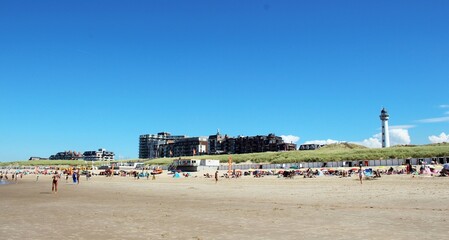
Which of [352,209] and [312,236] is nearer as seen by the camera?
[312,236]

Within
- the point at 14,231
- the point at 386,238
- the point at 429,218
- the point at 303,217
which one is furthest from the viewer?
the point at 303,217

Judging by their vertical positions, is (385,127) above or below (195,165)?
above

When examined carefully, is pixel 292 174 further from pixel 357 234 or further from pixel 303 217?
pixel 357 234

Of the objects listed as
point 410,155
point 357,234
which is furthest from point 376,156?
point 357,234

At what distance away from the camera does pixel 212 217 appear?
18172 mm

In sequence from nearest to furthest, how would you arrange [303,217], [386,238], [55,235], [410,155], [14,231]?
[386,238] < [55,235] < [14,231] < [303,217] < [410,155]

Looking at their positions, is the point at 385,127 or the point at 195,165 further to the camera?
the point at 385,127

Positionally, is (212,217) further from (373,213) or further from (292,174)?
(292,174)

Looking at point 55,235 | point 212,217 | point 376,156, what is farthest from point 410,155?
point 55,235

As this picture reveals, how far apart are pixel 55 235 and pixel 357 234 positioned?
414 inches

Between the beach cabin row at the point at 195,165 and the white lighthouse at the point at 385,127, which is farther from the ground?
the white lighthouse at the point at 385,127

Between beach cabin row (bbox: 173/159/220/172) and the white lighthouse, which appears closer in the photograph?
beach cabin row (bbox: 173/159/220/172)

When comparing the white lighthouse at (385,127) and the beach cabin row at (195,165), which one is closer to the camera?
the beach cabin row at (195,165)

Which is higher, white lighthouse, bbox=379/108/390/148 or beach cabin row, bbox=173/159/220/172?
white lighthouse, bbox=379/108/390/148
